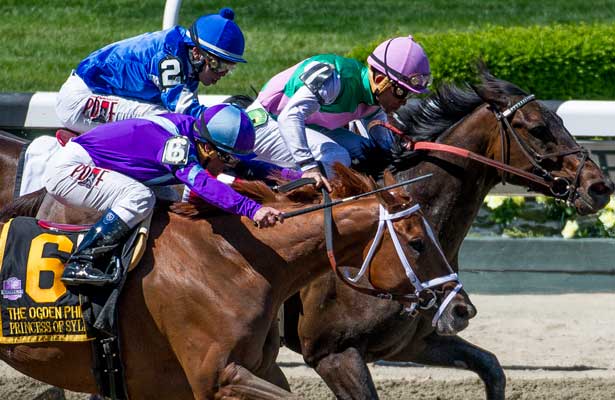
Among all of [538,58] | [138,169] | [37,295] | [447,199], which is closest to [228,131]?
[138,169]

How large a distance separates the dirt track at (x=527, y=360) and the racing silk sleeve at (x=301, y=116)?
1.55m

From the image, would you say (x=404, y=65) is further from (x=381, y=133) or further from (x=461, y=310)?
(x=461, y=310)

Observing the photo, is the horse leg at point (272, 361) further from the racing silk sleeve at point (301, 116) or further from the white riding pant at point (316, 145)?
the white riding pant at point (316, 145)

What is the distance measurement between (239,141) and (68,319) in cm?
92

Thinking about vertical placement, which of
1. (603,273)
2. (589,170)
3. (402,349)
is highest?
(589,170)

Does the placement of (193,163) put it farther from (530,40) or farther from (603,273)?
(530,40)

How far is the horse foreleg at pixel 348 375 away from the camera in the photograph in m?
5.08

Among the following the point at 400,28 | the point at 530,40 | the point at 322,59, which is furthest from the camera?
the point at 400,28

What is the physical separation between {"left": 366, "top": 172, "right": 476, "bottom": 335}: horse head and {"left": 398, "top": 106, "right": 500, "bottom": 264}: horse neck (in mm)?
887

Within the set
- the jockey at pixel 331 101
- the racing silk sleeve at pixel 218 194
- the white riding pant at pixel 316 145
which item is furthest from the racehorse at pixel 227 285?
the white riding pant at pixel 316 145

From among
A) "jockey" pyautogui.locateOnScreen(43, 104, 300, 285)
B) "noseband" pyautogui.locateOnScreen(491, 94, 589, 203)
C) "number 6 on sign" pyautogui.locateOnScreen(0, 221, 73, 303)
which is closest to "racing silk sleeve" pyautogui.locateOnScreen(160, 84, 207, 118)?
"jockey" pyautogui.locateOnScreen(43, 104, 300, 285)

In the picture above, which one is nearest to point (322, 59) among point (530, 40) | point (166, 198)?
point (166, 198)

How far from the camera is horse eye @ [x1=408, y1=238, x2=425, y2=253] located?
4332mm

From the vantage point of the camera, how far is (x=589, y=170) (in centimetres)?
528
